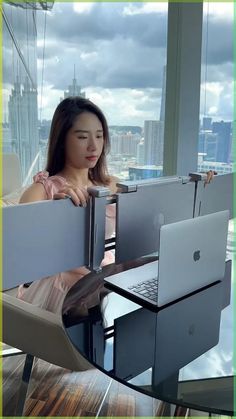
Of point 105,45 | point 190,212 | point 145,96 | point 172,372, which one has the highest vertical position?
point 105,45

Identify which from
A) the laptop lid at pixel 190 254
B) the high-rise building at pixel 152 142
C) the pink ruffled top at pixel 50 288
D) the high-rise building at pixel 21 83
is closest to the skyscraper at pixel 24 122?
the high-rise building at pixel 21 83

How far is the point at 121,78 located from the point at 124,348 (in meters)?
2.30

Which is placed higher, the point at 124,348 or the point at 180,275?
the point at 180,275

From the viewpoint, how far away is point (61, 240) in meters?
0.98

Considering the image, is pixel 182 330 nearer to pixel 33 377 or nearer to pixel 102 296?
pixel 102 296

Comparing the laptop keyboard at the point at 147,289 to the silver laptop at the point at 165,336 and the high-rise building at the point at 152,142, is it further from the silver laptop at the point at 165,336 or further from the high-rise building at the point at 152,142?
the high-rise building at the point at 152,142

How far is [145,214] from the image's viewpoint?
1.09 meters

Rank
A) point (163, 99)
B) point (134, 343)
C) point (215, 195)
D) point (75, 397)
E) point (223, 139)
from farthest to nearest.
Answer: point (163, 99) → point (223, 139) → point (75, 397) → point (215, 195) → point (134, 343)

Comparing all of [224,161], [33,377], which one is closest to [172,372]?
[33,377]

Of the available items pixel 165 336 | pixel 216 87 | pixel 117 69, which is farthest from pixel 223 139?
pixel 165 336

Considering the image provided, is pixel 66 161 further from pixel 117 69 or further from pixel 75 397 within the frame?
pixel 117 69

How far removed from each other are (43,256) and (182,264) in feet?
1.10

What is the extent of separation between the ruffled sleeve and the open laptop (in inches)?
13.8

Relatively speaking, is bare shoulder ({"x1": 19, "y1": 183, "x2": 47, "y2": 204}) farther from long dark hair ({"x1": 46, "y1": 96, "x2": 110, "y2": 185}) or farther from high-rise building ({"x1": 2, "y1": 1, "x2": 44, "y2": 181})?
high-rise building ({"x1": 2, "y1": 1, "x2": 44, "y2": 181})
